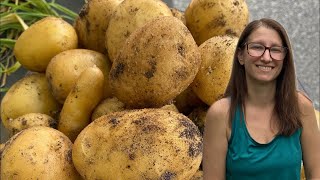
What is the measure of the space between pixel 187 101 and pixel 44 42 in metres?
0.47

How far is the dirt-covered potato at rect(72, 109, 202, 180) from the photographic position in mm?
1211

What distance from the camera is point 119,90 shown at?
139 centimetres

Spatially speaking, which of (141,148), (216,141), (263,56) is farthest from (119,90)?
(263,56)

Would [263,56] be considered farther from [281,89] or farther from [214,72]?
[214,72]

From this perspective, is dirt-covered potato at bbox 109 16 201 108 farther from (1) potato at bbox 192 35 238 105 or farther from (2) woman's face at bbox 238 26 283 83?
(2) woman's face at bbox 238 26 283 83

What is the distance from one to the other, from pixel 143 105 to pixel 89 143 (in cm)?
18

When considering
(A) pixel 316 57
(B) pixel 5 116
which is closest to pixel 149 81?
(B) pixel 5 116

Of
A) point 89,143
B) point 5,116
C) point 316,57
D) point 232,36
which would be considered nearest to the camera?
point 89,143

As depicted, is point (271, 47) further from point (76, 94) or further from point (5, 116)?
point (5, 116)

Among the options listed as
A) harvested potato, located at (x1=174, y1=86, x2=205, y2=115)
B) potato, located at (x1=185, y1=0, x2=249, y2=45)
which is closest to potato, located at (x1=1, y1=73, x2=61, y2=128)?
harvested potato, located at (x1=174, y1=86, x2=205, y2=115)

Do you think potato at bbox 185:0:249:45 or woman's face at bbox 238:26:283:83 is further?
potato at bbox 185:0:249:45

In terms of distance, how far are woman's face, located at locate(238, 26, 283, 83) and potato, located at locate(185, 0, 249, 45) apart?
64cm

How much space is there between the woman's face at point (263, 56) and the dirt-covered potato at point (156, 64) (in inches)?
12.7

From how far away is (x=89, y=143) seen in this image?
4.20 feet
